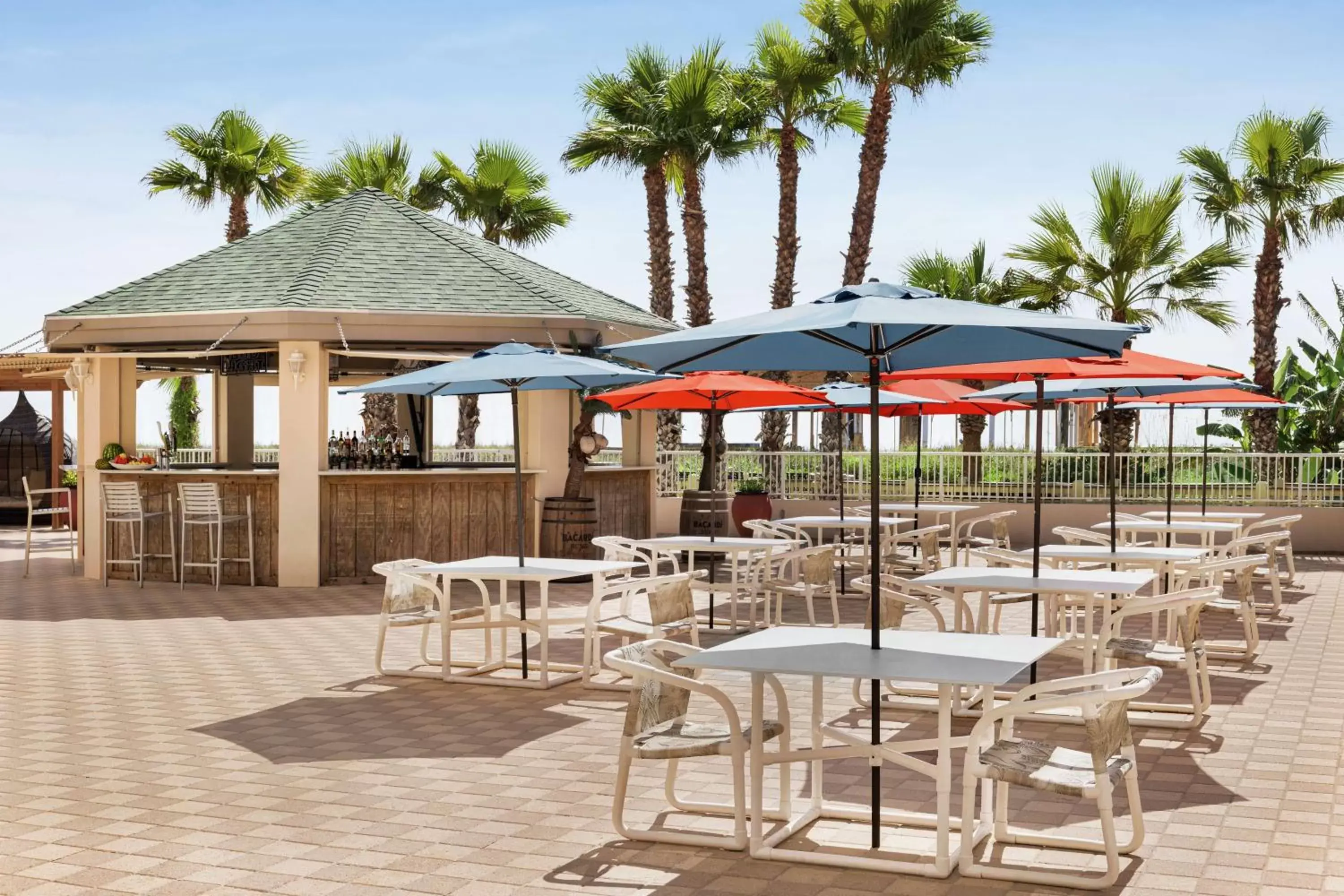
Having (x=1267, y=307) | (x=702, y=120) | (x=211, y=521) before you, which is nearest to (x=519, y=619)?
(x=211, y=521)

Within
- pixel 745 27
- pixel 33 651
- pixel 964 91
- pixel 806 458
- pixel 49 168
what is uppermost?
pixel 745 27

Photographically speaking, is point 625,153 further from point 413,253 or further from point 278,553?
point 278,553

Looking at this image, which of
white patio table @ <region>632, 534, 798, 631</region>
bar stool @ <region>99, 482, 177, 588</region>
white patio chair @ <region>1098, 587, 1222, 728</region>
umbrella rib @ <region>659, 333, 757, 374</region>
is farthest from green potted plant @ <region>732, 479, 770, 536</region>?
umbrella rib @ <region>659, 333, 757, 374</region>

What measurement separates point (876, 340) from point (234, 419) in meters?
15.9

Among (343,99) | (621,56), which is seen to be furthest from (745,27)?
(343,99)

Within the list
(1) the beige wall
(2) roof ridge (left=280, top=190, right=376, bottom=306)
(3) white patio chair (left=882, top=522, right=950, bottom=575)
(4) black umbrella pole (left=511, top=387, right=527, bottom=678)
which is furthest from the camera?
(1) the beige wall

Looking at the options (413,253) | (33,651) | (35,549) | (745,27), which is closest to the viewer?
(33,651)

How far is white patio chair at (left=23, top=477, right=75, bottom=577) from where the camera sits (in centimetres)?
1620

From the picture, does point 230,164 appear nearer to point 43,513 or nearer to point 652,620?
point 43,513

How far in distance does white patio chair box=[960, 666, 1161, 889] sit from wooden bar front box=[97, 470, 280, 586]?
35.9 ft

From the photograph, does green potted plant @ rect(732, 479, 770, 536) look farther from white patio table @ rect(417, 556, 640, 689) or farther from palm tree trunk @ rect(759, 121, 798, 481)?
white patio table @ rect(417, 556, 640, 689)

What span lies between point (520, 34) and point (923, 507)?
808cm

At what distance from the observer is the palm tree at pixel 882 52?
22922mm

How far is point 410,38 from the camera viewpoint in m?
18.0
